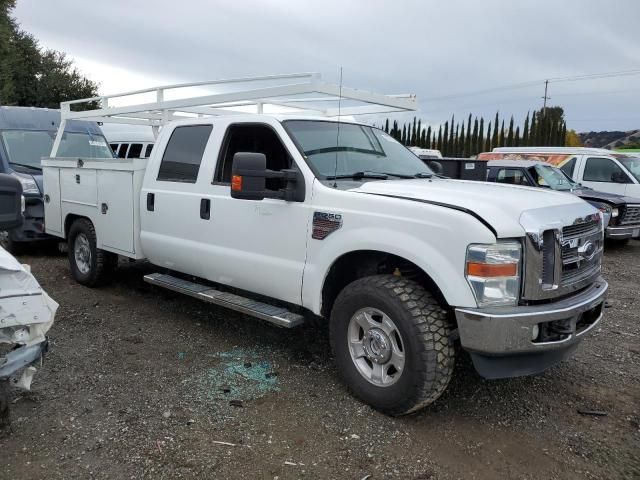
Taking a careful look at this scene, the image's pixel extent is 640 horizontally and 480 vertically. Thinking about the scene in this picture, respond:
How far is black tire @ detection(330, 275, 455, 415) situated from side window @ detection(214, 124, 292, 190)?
51.6 inches

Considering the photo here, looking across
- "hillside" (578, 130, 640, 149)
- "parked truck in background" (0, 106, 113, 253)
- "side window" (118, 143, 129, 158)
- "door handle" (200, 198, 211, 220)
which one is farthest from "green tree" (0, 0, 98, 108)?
"hillside" (578, 130, 640, 149)

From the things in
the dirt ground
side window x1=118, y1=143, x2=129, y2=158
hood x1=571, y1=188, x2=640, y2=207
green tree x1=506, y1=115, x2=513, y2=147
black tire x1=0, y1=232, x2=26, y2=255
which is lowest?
the dirt ground

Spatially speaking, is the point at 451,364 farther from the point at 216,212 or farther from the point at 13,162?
the point at 13,162

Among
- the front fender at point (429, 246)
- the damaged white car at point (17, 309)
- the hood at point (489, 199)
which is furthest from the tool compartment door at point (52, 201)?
the hood at point (489, 199)

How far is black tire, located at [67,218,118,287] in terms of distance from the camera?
6.18 metres

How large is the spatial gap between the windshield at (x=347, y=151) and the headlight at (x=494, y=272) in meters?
1.40

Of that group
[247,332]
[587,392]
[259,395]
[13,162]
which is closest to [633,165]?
[587,392]

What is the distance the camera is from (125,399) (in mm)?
3709

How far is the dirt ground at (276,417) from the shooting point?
9.93ft

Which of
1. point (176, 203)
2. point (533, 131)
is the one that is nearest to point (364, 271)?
point (176, 203)

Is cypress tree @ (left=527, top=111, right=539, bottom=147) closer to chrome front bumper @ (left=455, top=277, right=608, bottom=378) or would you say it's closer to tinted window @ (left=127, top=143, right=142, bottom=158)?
tinted window @ (left=127, top=143, right=142, bottom=158)

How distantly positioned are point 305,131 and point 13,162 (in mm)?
6458

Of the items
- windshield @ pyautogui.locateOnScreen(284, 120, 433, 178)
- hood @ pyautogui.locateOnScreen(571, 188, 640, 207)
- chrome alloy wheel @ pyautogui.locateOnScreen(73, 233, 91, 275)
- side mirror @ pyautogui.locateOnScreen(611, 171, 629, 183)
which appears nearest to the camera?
windshield @ pyautogui.locateOnScreen(284, 120, 433, 178)

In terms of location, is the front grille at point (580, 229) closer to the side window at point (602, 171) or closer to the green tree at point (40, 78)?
the side window at point (602, 171)
